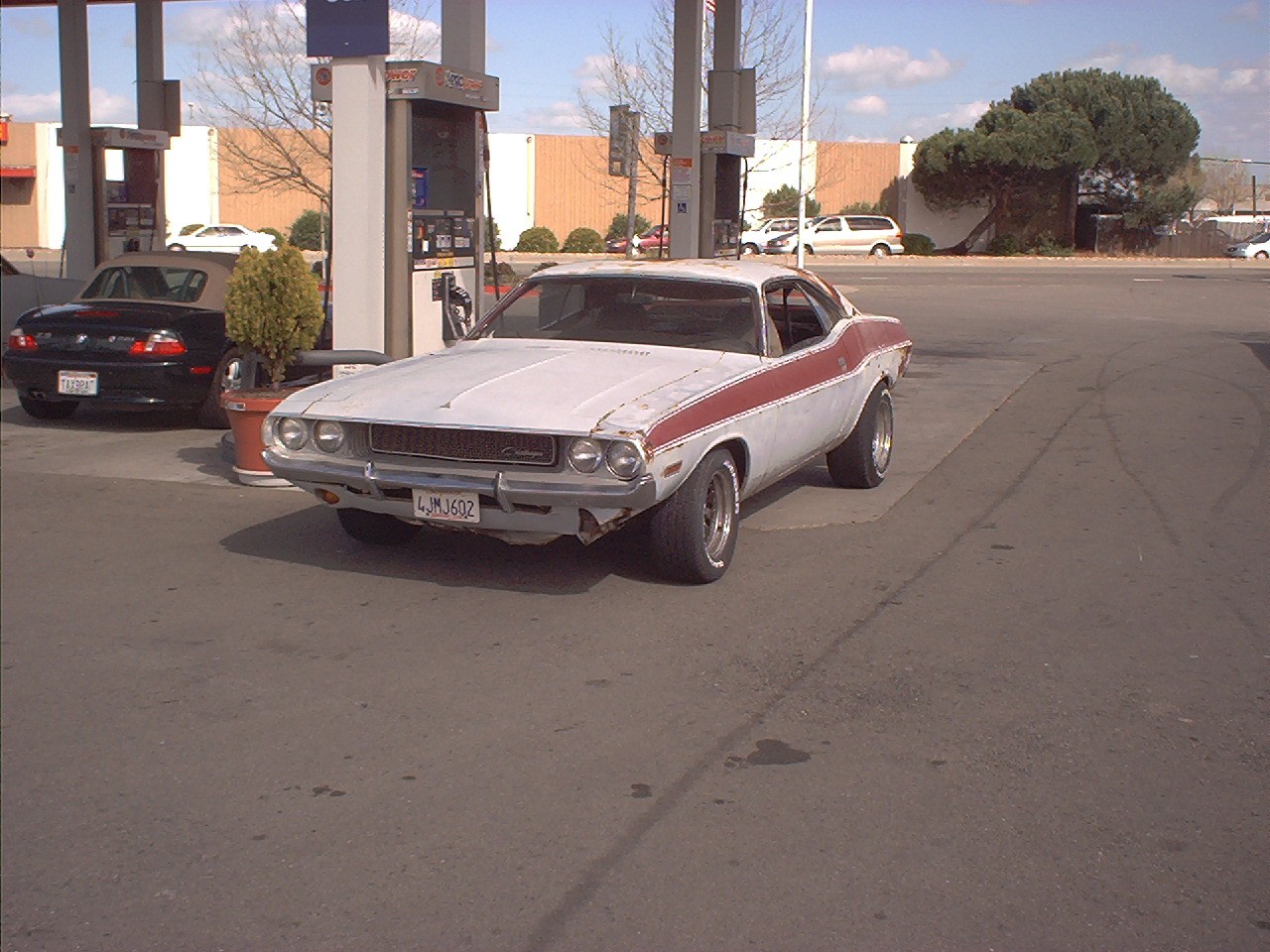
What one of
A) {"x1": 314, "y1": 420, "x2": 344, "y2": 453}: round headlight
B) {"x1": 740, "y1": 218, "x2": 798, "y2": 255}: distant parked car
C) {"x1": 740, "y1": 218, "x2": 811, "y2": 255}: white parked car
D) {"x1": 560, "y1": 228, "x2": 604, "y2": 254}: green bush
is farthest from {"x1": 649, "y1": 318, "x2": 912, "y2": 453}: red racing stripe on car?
{"x1": 560, "y1": 228, "x2": 604, "y2": 254}: green bush

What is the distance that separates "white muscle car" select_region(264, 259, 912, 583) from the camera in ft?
20.2

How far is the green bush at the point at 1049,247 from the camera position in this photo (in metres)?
50.8

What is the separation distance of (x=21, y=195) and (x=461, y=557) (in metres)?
54.5

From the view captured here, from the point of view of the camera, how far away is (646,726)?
4.95 m

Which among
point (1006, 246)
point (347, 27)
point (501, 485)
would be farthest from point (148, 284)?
point (1006, 246)

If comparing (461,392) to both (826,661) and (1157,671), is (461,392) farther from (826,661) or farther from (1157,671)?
(1157,671)

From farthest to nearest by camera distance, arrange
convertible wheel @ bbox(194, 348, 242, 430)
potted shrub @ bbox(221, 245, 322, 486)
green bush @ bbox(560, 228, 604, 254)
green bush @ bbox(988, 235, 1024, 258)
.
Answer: green bush @ bbox(988, 235, 1024, 258) < green bush @ bbox(560, 228, 604, 254) < convertible wheel @ bbox(194, 348, 242, 430) < potted shrub @ bbox(221, 245, 322, 486)

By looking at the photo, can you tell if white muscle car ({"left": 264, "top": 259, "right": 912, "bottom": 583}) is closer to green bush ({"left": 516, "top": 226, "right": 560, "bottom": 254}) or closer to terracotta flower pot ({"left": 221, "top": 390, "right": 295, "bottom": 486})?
terracotta flower pot ({"left": 221, "top": 390, "right": 295, "bottom": 486})

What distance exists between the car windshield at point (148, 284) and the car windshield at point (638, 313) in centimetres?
456

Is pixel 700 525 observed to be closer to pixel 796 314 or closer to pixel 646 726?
pixel 646 726

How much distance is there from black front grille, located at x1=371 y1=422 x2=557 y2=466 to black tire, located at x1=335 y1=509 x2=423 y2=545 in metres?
0.74

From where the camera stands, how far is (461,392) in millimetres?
6531

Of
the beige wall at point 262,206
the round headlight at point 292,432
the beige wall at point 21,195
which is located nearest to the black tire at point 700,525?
the round headlight at point 292,432

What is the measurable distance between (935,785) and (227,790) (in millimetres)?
2204
